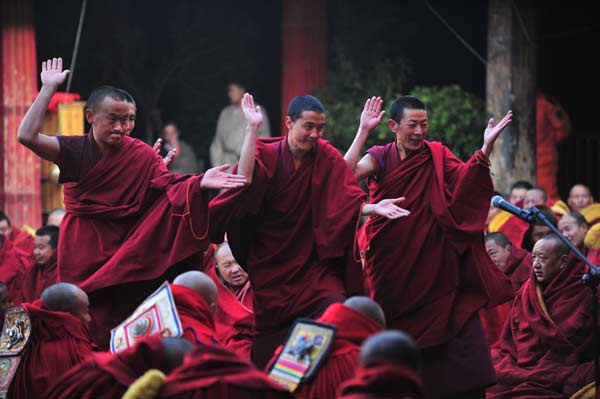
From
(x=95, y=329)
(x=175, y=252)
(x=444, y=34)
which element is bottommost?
(x=95, y=329)

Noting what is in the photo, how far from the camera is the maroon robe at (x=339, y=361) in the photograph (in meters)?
5.11

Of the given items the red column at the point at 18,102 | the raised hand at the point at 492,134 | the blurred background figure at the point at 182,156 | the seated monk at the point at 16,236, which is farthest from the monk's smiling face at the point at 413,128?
the blurred background figure at the point at 182,156

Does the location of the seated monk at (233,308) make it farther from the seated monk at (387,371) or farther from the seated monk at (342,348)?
the seated monk at (387,371)

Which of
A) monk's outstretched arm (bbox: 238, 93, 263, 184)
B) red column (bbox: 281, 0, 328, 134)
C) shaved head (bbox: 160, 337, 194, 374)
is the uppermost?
red column (bbox: 281, 0, 328, 134)

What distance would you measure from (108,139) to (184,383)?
2.96 meters

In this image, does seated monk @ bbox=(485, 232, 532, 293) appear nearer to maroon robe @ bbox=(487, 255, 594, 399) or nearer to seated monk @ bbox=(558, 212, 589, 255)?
seated monk @ bbox=(558, 212, 589, 255)

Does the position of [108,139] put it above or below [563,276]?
above

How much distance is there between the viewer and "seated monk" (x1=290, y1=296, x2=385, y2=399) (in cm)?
511

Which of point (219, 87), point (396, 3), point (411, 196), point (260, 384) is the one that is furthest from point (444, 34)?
point (260, 384)

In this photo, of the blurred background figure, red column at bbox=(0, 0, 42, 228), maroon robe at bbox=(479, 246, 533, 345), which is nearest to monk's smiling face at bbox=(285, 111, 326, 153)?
maroon robe at bbox=(479, 246, 533, 345)

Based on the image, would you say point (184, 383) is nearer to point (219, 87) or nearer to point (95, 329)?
point (95, 329)

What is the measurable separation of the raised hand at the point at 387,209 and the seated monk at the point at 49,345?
5.52 ft

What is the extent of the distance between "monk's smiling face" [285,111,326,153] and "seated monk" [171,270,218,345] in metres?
1.47

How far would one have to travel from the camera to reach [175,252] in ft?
23.1
